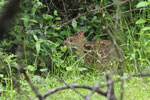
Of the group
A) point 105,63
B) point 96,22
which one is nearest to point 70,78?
point 105,63

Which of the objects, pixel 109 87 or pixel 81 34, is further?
pixel 81 34

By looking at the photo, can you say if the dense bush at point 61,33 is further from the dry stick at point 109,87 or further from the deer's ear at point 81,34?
the dry stick at point 109,87

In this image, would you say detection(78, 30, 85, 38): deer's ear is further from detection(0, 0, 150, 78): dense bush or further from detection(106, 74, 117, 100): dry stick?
detection(106, 74, 117, 100): dry stick

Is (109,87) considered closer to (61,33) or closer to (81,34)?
(61,33)

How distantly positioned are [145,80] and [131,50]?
1.09 metres

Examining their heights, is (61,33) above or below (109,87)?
below

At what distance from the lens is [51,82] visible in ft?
13.1

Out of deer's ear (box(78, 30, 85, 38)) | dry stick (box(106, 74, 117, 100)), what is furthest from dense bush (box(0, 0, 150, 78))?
dry stick (box(106, 74, 117, 100))

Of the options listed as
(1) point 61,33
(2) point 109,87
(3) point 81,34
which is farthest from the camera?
(3) point 81,34

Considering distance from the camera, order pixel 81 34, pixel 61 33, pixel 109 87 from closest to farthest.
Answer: pixel 109 87
pixel 61 33
pixel 81 34

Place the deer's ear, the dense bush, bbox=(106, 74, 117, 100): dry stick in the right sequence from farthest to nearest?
the deer's ear → the dense bush → bbox=(106, 74, 117, 100): dry stick

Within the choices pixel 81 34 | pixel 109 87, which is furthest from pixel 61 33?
pixel 109 87

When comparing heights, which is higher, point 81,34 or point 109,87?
point 109,87

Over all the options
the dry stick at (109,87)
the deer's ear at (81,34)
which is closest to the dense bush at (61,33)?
the deer's ear at (81,34)
